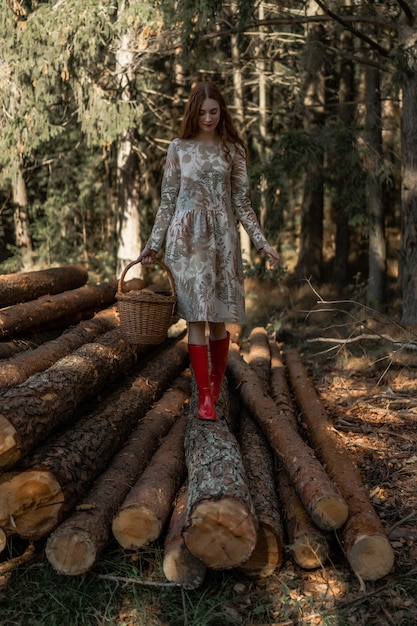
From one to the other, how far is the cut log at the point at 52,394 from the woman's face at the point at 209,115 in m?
1.96

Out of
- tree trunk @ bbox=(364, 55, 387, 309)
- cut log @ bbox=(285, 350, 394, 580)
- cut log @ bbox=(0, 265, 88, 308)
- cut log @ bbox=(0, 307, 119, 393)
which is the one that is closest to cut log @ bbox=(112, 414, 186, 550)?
cut log @ bbox=(285, 350, 394, 580)

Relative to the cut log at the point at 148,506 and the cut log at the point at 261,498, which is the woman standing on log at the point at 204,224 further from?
the cut log at the point at 148,506

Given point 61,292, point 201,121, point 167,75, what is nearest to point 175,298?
point 201,121

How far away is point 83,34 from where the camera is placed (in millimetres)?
11469

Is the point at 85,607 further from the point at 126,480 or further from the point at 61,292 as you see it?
the point at 61,292

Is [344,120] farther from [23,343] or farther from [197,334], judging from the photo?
[197,334]

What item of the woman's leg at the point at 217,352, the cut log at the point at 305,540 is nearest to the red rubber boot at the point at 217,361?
the woman's leg at the point at 217,352

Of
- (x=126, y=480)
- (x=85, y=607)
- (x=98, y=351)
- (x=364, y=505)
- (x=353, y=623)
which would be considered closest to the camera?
(x=353, y=623)

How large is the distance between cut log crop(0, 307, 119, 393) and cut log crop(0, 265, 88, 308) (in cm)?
73

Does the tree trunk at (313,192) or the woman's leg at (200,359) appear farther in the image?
the tree trunk at (313,192)

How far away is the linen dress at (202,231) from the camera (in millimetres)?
4805

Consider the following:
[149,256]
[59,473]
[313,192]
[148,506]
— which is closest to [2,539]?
[59,473]

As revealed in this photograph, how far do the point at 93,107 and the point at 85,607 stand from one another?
10.7m

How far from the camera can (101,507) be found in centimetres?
396
